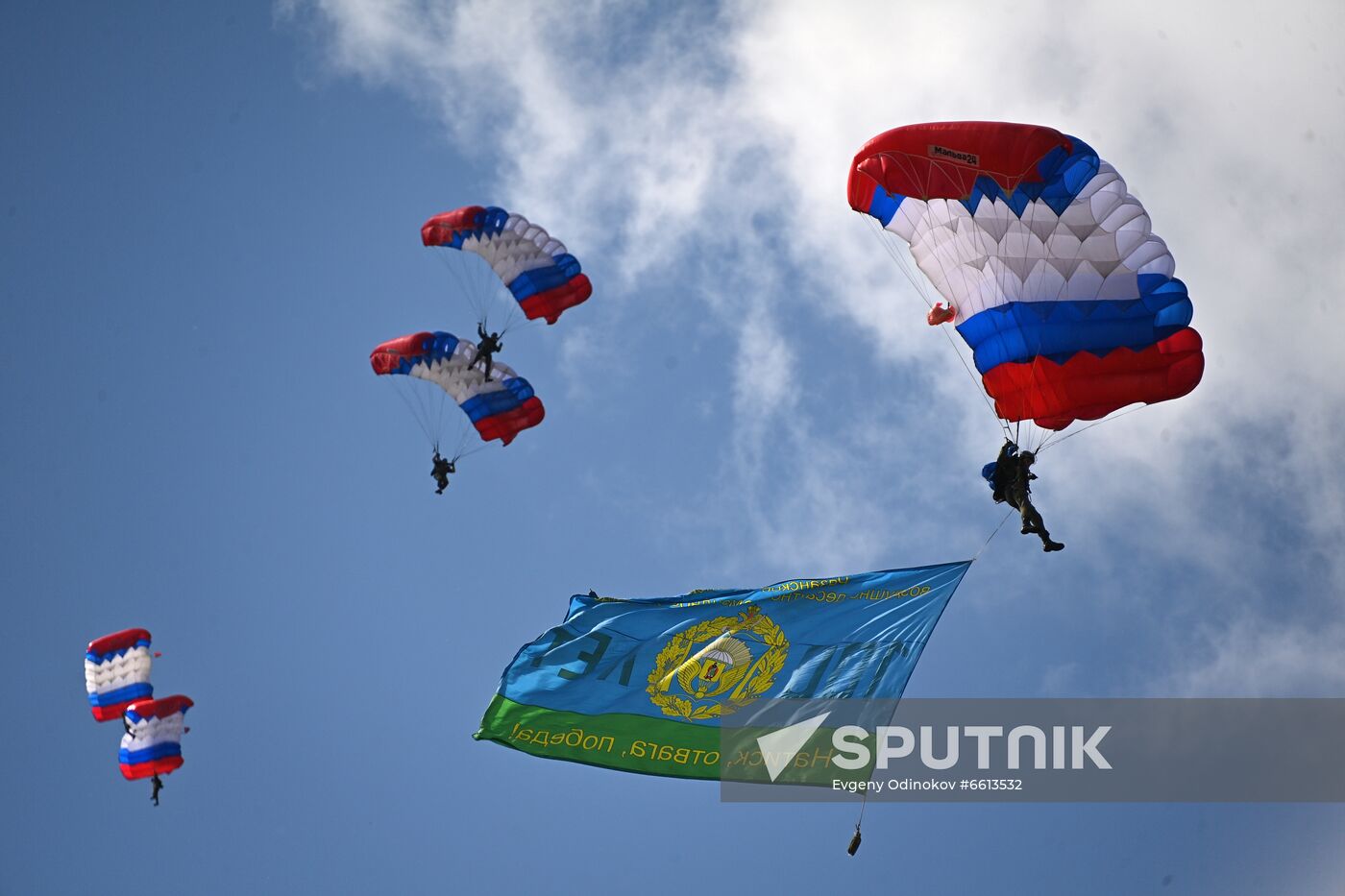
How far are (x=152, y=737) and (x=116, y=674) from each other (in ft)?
5.70

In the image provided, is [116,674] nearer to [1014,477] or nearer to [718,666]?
[718,666]

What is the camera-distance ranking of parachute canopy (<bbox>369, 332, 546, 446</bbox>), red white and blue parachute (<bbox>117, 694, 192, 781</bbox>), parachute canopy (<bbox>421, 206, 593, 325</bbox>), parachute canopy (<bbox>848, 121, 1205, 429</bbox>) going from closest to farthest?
parachute canopy (<bbox>848, 121, 1205, 429</bbox>)
parachute canopy (<bbox>421, 206, 593, 325</bbox>)
parachute canopy (<bbox>369, 332, 546, 446</bbox>)
red white and blue parachute (<bbox>117, 694, 192, 781</bbox>)

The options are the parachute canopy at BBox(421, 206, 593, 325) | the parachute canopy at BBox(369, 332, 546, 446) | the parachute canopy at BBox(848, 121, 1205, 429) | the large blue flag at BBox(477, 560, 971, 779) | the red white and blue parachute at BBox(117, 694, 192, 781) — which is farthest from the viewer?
the red white and blue parachute at BBox(117, 694, 192, 781)

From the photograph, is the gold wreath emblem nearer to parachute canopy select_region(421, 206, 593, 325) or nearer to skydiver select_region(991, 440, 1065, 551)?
skydiver select_region(991, 440, 1065, 551)

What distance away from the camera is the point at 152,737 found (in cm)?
3631

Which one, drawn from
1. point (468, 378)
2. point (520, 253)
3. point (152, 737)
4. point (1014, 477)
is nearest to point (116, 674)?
point (152, 737)

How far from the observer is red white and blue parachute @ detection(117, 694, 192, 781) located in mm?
36188

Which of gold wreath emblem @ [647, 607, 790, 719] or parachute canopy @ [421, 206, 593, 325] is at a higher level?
parachute canopy @ [421, 206, 593, 325]

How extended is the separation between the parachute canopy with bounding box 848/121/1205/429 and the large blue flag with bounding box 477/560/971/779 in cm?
280

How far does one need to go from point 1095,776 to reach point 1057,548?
173 inches

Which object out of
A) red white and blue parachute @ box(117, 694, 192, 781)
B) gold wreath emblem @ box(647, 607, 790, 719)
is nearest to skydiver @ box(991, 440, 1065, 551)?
gold wreath emblem @ box(647, 607, 790, 719)

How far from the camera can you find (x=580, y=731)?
20.8 meters

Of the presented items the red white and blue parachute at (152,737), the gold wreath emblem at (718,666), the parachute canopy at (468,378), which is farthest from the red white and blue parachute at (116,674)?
the gold wreath emblem at (718,666)

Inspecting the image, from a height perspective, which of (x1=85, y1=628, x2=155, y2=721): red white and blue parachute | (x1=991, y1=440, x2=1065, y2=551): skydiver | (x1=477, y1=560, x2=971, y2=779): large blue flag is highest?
(x1=85, y1=628, x2=155, y2=721): red white and blue parachute
